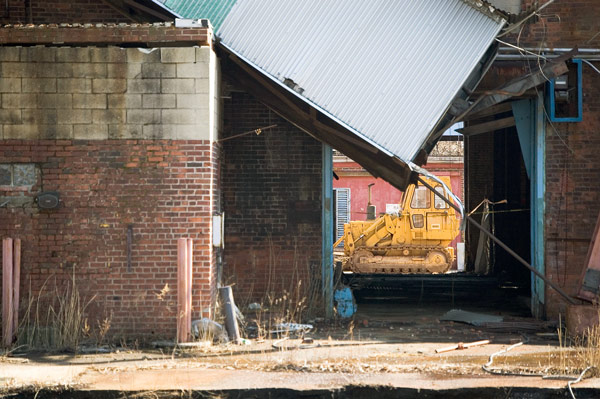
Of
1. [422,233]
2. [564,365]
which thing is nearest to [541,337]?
[564,365]

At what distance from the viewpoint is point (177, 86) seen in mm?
10555

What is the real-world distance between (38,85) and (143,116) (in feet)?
5.01

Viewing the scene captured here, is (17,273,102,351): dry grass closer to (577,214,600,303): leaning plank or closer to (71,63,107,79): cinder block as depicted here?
(71,63,107,79): cinder block

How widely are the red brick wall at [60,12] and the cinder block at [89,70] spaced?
10.0 feet

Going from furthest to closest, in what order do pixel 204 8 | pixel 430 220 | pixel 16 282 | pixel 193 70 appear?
pixel 430 220, pixel 204 8, pixel 193 70, pixel 16 282

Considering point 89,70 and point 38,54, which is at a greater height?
point 38,54

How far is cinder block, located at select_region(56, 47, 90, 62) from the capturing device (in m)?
10.5

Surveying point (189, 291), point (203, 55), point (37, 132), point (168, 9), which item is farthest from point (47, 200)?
point (168, 9)

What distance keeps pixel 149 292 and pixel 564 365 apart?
5.53 metres

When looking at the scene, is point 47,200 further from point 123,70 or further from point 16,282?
point 123,70

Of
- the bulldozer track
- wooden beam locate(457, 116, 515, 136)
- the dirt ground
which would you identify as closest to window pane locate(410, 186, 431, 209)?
the bulldozer track

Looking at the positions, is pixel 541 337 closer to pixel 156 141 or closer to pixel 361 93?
pixel 361 93

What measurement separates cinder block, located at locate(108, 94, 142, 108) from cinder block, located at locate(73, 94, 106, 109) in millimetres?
111

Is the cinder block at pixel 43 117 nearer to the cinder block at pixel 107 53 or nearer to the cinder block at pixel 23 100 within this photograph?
the cinder block at pixel 23 100
